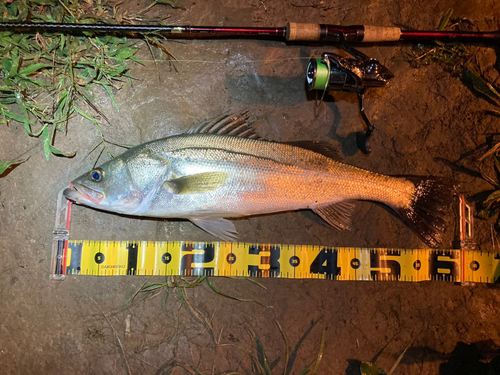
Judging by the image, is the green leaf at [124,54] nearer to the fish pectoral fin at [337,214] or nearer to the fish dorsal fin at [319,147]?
the fish dorsal fin at [319,147]

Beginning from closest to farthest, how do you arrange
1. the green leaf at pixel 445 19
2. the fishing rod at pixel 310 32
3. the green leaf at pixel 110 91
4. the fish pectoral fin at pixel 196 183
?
the fish pectoral fin at pixel 196 183 < the fishing rod at pixel 310 32 < the green leaf at pixel 110 91 < the green leaf at pixel 445 19

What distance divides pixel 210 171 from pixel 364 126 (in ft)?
5.34

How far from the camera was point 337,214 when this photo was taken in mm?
2828

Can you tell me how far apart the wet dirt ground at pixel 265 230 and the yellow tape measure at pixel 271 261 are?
98mm

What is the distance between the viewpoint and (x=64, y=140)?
9.50ft

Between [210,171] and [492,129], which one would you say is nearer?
[210,171]

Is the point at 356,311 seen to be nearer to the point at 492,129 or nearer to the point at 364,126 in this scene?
the point at 364,126

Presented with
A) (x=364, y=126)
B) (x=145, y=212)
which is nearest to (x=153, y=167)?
(x=145, y=212)

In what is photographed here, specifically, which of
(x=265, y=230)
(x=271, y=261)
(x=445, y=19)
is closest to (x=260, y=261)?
(x=271, y=261)

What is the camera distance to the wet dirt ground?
2803 mm

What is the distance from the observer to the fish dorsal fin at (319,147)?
9.05ft

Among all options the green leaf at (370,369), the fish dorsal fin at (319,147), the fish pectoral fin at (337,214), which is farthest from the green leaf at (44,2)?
the green leaf at (370,369)

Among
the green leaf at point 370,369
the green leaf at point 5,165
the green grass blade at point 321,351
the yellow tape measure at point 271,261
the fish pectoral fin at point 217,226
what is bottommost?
the green leaf at point 370,369

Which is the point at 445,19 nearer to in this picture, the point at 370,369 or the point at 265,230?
the point at 265,230
